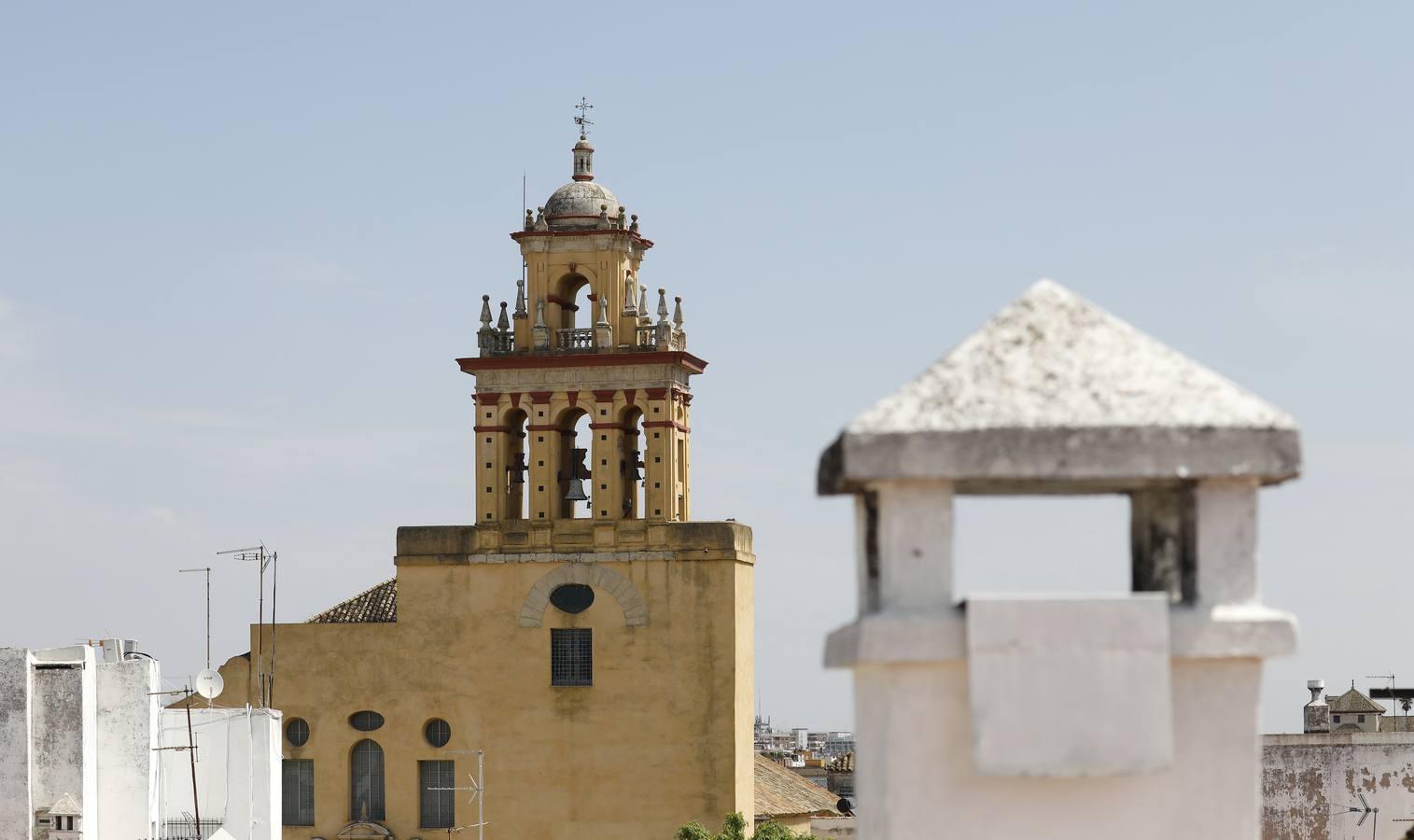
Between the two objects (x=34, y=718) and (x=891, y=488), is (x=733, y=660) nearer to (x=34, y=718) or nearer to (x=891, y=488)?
(x=34, y=718)

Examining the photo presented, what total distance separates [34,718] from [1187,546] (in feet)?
73.9

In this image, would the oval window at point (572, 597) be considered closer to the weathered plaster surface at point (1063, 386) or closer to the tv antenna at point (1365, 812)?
the tv antenna at point (1365, 812)

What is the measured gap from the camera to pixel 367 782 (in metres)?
36.5

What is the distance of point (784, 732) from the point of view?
9744cm

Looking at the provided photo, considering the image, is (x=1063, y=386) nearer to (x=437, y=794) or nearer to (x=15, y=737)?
(x=15, y=737)

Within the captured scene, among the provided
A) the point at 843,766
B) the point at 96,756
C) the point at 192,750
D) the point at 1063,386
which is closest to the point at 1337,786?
the point at 192,750

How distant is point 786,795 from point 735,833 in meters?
9.23

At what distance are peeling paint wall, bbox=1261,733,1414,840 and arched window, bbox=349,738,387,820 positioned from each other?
13.3 metres

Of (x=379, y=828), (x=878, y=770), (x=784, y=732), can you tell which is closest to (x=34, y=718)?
(x=379, y=828)

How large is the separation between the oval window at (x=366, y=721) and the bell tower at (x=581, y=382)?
3607 millimetres

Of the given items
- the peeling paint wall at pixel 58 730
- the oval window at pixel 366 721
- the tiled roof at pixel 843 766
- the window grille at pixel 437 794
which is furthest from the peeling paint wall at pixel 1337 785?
the tiled roof at pixel 843 766

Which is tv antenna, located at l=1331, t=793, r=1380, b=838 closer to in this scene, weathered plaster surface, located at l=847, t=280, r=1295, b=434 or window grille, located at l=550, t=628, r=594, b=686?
window grille, located at l=550, t=628, r=594, b=686

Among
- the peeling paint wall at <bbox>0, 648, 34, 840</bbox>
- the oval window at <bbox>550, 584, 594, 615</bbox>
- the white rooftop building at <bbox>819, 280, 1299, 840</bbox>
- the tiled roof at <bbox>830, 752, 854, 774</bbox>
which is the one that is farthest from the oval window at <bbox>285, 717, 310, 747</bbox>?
the white rooftop building at <bbox>819, 280, 1299, 840</bbox>

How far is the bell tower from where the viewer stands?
3566 centimetres
